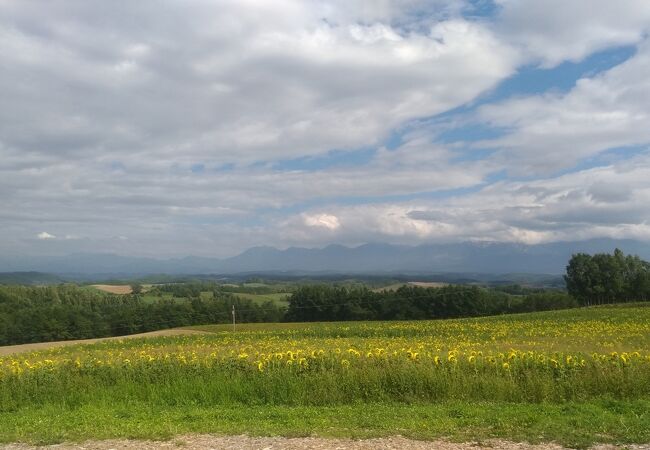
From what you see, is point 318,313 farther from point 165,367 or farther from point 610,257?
point 165,367

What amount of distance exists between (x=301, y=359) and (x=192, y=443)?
4863 mm

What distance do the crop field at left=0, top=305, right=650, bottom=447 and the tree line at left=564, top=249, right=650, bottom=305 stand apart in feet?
281

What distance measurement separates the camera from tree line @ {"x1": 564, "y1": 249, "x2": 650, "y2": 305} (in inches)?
3374

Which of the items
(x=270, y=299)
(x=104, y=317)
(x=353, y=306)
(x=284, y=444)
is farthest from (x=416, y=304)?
(x=284, y=444)

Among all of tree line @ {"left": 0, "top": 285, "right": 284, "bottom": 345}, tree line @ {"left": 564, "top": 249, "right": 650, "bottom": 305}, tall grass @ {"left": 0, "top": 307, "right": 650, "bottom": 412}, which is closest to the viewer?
tall grass @ {"left": 0, "top": 307, "right": 650, "bottom": 412}

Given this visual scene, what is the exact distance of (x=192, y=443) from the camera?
7.57 metres

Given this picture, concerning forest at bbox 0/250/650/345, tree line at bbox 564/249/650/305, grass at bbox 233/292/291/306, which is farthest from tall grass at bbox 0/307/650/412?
grass at bbox 233/292/291/306

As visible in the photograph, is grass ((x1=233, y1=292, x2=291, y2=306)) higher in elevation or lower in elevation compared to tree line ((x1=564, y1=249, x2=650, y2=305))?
lower

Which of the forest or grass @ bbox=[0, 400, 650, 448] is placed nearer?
grass @ bbox=[0, 400, 650, 448]

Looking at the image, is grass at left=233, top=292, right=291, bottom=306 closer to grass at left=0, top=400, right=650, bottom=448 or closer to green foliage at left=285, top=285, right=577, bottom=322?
green foliage at left=285, top=285, right=577, bottom=322

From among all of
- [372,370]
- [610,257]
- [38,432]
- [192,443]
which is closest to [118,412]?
[38,432]

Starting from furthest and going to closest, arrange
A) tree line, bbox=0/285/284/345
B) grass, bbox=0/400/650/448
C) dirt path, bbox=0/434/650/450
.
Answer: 1. tree line, bbox=0/285/284/345
2. grass, bbox=0/400/650/448
3. dirt path, bbox=0/434/650/450

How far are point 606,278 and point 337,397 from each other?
9110cm

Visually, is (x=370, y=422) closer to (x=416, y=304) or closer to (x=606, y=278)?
(x=416, y=304)
